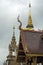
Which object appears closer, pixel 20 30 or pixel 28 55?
pixel 28 55

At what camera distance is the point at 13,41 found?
6078 cm

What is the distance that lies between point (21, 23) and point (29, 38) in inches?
54.2

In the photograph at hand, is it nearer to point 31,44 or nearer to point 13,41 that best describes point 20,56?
point 31,44

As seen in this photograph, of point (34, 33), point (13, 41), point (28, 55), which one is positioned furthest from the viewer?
point (13, 41)

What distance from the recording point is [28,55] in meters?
21.3

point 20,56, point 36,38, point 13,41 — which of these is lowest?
point 13,41

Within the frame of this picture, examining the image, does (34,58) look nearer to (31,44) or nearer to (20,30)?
(31,44)

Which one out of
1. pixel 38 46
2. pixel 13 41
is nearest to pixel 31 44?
pixel 38 46

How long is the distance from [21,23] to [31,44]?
6.57ft

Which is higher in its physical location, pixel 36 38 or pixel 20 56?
pixel 36 38

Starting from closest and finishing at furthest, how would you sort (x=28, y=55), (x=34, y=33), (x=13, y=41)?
(x=28, y=55) < (x=34, y=33) < (x=13, y=41)

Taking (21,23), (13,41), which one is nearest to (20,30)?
(21,23)

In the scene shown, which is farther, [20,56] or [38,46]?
[20,56]

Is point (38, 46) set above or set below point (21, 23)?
below
